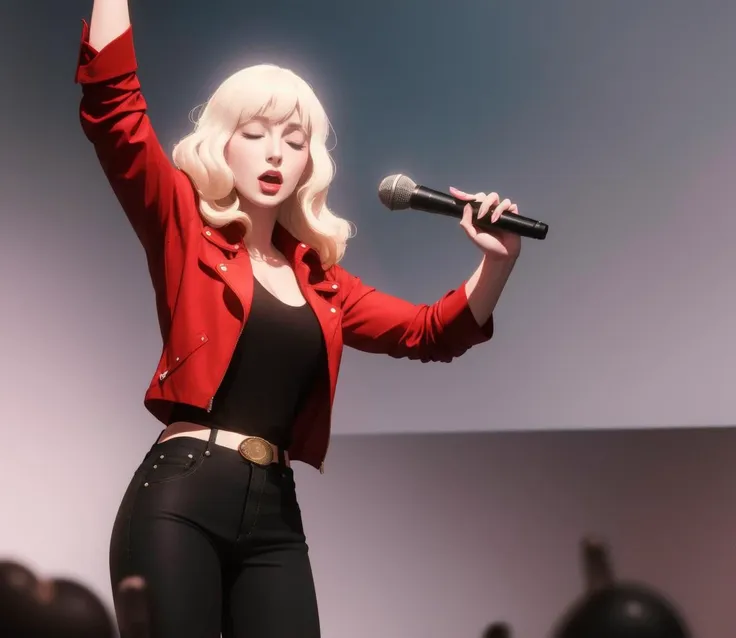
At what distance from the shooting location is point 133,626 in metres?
1.21

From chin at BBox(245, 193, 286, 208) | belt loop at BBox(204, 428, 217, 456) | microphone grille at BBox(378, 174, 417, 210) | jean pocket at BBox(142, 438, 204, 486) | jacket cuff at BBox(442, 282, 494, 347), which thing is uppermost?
microphone grille at BBox(378, 174, 417, 210)

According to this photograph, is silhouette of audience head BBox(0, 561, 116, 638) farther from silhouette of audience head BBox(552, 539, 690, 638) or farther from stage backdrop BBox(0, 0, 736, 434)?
silhouette of audience head BBox(552, 539, 690, 638)

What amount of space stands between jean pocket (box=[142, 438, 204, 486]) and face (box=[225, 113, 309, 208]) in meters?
0.41

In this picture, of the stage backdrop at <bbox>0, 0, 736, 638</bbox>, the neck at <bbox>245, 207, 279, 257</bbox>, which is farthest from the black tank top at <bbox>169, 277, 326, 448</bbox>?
the stage backdrop at <bbox>0, 0, 736, 638</bbox>

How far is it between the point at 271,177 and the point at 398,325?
347mm

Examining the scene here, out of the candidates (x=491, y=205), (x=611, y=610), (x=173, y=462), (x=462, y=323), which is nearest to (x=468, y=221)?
(x=491, y=205)

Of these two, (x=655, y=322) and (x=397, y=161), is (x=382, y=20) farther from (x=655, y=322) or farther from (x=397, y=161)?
(x=655, y=322)

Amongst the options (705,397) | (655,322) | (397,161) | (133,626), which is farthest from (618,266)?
(133,626)

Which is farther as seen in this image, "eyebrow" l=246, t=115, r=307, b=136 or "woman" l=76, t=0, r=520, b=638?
"eyebrow" l=246, t=115, r=307, b=136

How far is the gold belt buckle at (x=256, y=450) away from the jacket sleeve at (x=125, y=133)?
341 millimetres

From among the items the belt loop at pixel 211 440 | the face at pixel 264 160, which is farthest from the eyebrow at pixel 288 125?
the belt loop at pixel 211 440

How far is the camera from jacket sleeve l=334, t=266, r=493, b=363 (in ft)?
5.16

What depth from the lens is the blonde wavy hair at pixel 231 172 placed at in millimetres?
1418

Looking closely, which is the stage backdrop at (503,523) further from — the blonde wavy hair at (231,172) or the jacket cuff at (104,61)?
the jacket cuff at (104,61)
